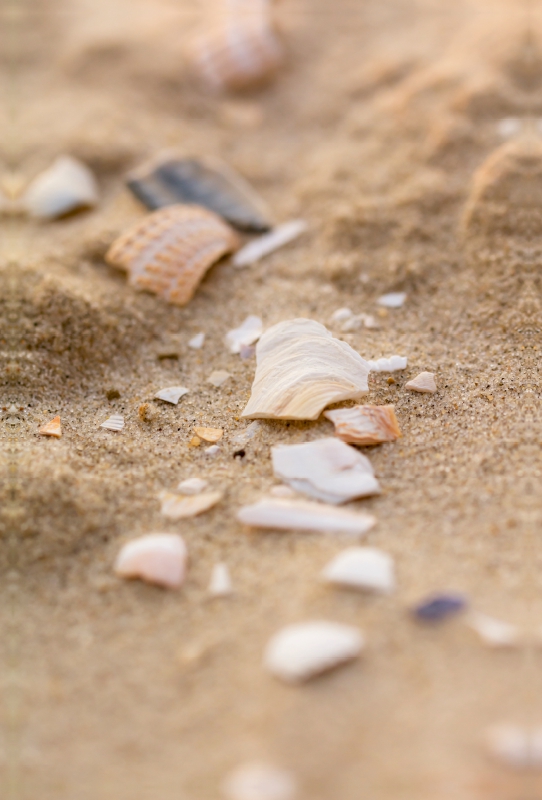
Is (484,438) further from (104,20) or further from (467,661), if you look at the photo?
(104,20)

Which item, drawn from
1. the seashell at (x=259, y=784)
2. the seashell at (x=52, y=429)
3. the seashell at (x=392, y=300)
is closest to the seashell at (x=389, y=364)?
the seashell at (x=392, y=300)

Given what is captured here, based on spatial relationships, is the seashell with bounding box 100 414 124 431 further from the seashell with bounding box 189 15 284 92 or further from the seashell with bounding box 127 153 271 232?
the seashell with bounding box 189 15 284 92

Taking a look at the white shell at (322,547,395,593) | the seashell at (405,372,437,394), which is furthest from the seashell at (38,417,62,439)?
the seashell at (405,372,437,394)

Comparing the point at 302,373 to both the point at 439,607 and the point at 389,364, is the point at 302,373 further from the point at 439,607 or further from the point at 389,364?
the point at 439,607

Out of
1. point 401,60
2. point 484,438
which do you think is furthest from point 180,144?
point 484,438

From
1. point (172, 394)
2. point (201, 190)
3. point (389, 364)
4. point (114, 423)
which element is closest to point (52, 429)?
point (114, 423)

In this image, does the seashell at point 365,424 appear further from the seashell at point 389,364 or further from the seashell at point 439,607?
the seashell at point 439,607
